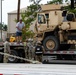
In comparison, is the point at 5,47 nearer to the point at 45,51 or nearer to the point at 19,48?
the point at 19,48

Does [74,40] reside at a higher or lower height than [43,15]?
lower

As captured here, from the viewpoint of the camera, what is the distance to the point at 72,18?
48.6ft

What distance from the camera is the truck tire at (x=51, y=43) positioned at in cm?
1519

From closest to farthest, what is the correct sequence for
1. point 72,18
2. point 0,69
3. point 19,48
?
point 0,69, point 72,18, point 19,48

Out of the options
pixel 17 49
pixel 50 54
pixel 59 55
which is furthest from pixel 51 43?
pixel 17 49

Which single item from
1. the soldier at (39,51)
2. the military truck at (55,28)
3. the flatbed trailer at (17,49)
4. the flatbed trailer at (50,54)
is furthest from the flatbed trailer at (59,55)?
the flatbed trailer at (17,49)

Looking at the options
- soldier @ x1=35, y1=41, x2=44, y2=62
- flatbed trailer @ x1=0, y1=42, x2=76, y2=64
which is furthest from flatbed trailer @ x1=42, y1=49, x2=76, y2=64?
soldier @ x1=35, y1=41, x2=44, y2=62

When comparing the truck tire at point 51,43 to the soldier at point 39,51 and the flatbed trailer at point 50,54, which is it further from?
the soldier at point 39,51

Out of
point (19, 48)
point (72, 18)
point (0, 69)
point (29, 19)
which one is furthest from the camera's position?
point (29, 19)

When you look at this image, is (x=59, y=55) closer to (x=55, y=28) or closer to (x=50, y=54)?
(x=50, y=54)

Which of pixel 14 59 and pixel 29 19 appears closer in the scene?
pixel 14 59

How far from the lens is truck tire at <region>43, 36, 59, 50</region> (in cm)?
1519

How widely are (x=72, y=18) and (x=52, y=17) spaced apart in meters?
1.03

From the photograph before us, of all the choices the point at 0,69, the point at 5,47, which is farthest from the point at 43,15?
the point at 0,69
